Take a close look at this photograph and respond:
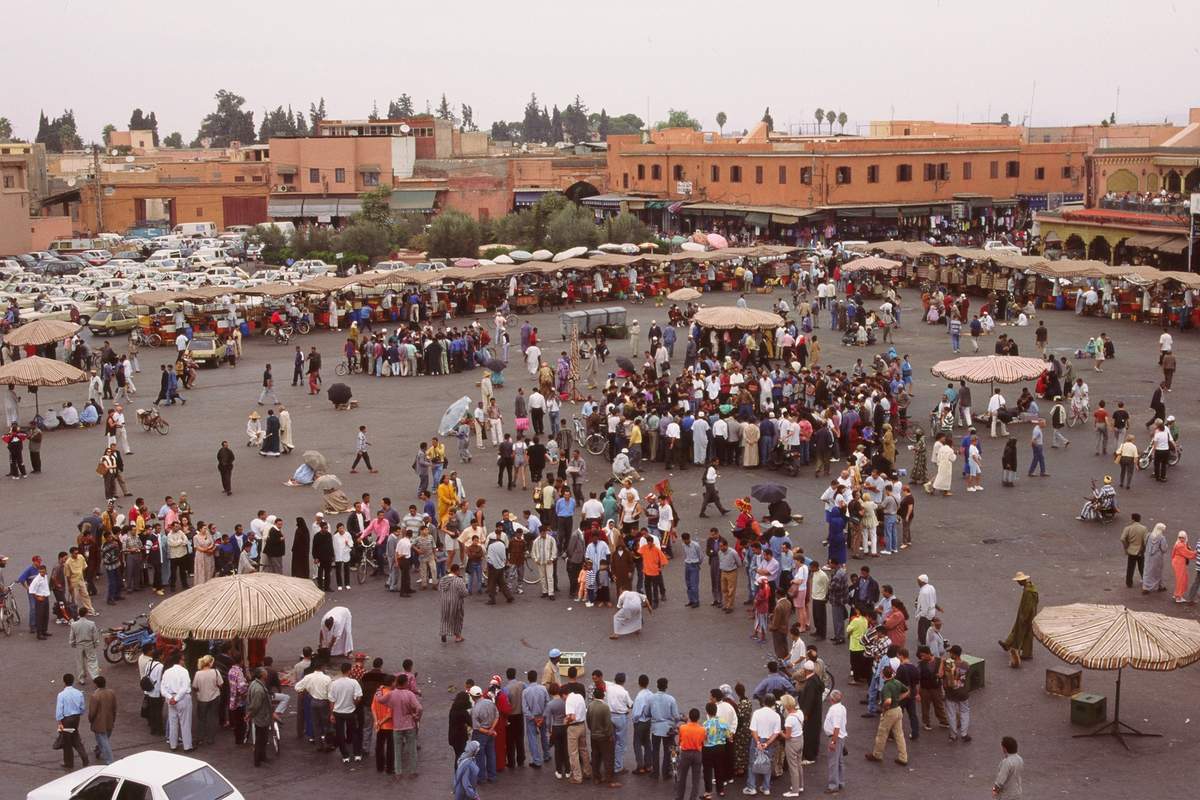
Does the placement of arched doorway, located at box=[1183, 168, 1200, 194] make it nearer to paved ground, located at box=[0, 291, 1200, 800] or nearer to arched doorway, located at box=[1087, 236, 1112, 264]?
arched doorway, located at box=[1087, 236, 1112, 264]

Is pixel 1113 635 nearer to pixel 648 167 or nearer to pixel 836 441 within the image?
pixel 836 441

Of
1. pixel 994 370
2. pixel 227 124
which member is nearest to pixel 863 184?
pixel 994 370

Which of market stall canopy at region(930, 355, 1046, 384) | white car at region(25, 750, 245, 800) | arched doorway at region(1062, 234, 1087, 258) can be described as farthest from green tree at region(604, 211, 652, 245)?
white car at region(25, 750, 245, 800)

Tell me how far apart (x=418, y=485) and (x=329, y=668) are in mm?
9301

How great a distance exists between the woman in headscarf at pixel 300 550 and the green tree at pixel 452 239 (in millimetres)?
46686

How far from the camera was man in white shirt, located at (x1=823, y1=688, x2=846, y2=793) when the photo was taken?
12828mm

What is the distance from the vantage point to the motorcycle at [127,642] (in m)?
16.4

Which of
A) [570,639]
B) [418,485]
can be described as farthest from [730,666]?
[418,485]

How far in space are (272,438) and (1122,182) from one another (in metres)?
45.0

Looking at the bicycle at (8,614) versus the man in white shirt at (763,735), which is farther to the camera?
the bicycle at (8,614)

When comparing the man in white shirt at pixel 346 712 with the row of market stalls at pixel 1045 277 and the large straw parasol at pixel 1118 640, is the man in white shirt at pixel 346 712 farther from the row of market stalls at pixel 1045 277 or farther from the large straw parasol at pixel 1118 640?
the row of market stalls at pixel 1045 277

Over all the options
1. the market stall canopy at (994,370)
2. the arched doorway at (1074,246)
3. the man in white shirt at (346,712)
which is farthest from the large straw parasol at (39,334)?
the arched doorway at (1074,246)

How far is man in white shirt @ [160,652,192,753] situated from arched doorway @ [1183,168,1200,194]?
50745mm

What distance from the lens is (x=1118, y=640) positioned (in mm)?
13523
